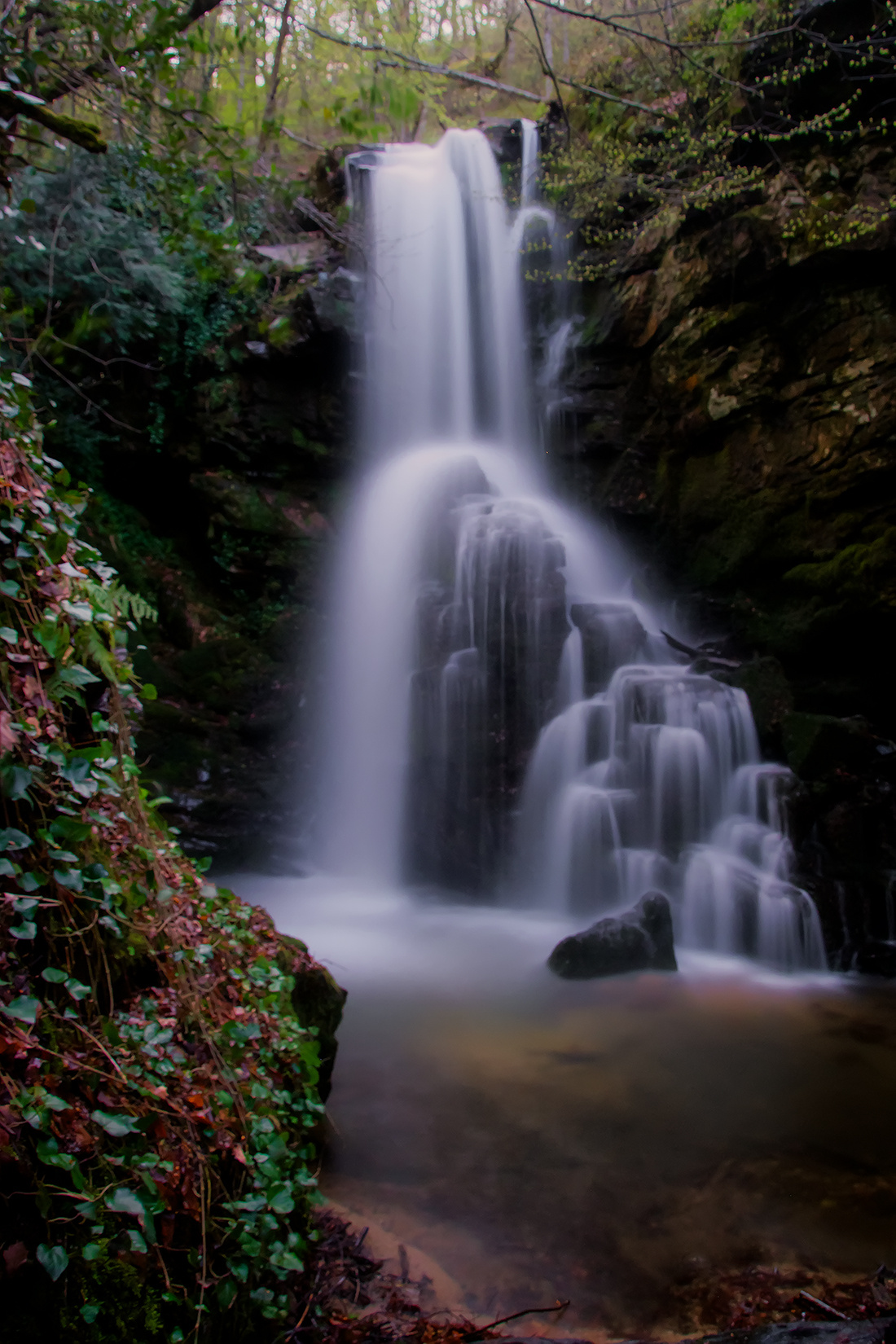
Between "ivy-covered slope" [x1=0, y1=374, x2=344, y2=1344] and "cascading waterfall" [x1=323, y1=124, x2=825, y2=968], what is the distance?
5457mm

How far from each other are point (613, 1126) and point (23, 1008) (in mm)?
3593

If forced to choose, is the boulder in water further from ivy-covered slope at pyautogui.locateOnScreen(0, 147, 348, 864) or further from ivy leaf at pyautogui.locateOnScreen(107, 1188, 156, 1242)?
ivy leaf at pyautogui.locateOnScreen(107, 1188, 156, 1242)

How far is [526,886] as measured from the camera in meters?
8.30

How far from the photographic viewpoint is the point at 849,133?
310 inches

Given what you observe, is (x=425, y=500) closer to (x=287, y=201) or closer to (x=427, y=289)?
(x=427, y=289)

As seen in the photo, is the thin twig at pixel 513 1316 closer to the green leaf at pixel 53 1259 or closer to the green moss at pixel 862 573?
the green leaf at pixel 53 1259

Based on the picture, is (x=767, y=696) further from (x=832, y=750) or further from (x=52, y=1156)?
(x=52, y=1156)

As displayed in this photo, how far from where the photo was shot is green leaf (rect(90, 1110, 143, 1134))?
171 cm

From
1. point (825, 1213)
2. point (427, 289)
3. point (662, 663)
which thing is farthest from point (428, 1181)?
point (427, 289)

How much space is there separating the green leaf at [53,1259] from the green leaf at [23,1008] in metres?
0.43

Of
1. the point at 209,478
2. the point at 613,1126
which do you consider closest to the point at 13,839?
the point at 613,1126

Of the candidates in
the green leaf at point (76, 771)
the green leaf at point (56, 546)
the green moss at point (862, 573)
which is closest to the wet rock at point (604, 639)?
the green moss at point (862, 573)

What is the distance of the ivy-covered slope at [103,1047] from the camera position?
1.64m


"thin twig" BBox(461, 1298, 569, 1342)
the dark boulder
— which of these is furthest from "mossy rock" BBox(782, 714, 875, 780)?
"thin twig" BBox(461, 1298, 569, 1342)
